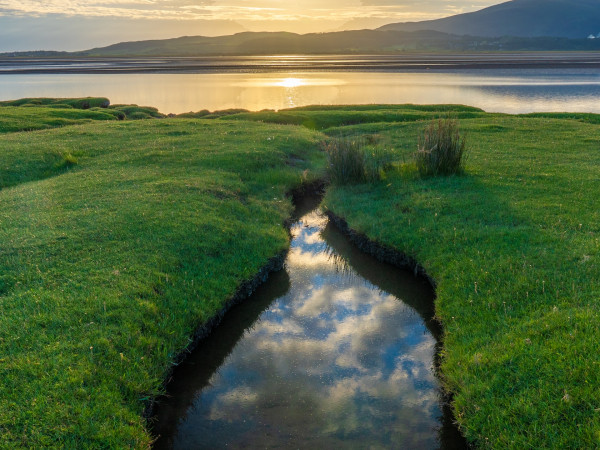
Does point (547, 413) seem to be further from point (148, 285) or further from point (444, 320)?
point (148, 285)

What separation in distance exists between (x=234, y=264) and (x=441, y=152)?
984cm

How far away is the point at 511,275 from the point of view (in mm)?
9672

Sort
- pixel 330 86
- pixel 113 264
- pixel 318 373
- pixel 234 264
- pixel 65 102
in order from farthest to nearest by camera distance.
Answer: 1. pixel 330 86
2. pixel 65 102
3. pixel 234 264
4. pixel 113 264
5. pixel 318 373

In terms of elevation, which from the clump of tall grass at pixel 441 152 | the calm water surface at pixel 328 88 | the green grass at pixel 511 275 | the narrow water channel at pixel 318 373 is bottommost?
the narrow water channel at pixel 318 373

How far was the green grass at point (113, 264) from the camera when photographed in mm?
6590

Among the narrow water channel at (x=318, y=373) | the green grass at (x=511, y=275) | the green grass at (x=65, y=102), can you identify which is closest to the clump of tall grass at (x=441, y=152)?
the green grass at (x=511, y=275)

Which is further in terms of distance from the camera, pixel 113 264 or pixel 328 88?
pixel 328 88

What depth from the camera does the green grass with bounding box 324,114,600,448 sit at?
628cm

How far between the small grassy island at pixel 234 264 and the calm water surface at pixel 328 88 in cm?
3256

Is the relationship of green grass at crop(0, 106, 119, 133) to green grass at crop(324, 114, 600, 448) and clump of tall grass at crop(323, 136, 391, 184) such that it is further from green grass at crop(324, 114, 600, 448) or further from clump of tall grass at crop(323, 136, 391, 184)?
green grass at crop(324, 114, 600, 448)

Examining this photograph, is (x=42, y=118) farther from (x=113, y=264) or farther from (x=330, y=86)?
(x=330, y=86)

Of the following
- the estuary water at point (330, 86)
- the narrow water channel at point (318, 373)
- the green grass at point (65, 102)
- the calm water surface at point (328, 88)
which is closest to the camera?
the narrow water channel at point (318, 373)

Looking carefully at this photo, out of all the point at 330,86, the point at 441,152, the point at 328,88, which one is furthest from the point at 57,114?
the point at 330,86

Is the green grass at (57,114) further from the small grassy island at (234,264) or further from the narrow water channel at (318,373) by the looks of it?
the narrow water channel at (318,373)
